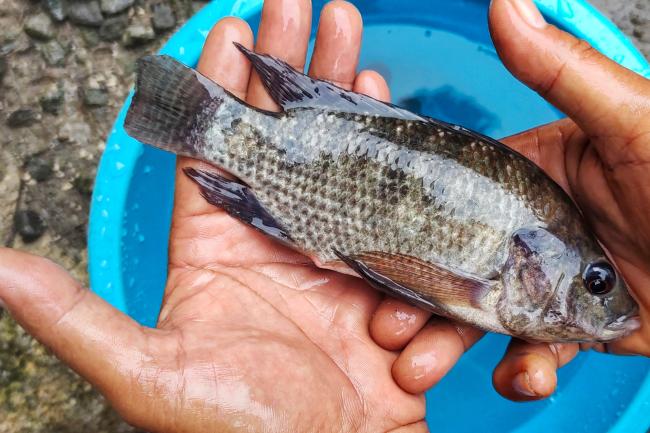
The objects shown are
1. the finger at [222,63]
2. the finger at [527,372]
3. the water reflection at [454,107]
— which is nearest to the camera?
the finger at [527,372]

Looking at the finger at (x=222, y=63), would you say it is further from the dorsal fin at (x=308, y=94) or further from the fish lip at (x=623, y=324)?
the fish lip at (x=623, y=324)

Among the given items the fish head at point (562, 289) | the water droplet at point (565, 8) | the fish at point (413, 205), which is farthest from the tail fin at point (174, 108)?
the water droplet at point (565, 8)

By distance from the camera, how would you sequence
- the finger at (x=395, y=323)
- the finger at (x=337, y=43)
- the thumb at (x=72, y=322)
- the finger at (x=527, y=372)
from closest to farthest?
1. the thumb at (x=72, y=322)
2. the finger at (x=527, y=372)
3. the finger at (x=395, y=323)
4. the finger at (x=337, y=43)

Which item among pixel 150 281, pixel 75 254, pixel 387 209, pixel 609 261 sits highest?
pixel 609 261

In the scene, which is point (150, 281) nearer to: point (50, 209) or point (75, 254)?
point (75, 254)

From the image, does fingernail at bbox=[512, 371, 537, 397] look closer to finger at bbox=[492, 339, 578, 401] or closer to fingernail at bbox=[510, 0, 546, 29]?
finger at bbox=[492, 339, 578, 401]

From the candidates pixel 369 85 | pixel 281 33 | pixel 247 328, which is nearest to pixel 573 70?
pixel 369 85

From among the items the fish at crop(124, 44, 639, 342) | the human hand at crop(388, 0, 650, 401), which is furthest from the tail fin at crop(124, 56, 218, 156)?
the human hand at crop(388, 0, 650, 401)

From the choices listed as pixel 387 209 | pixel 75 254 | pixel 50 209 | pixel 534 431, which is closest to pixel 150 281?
pixel 75 254
